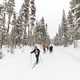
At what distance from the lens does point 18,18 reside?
58.2 m

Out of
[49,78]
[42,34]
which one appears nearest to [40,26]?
[42,34]

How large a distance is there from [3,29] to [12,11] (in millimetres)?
5693

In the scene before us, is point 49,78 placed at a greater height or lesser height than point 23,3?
lesser

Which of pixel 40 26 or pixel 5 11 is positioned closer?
pixel 5 11

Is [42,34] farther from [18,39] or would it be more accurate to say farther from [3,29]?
[3,29]

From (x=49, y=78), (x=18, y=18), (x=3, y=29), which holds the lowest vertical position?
(x=49, y=78)

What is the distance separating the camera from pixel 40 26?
8906 cm

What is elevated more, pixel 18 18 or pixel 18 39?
pixel 18 18

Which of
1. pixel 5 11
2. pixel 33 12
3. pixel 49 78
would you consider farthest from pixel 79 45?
pixel 49 78

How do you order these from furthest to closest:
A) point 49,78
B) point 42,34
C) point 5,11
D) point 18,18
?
point 42,34 < point 18,18 < point 5,11 < point 49,78

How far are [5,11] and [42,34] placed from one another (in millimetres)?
40567

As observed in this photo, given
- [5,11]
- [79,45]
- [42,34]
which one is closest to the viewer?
[79,45]

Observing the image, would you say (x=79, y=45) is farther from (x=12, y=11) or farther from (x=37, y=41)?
(x=37, y=41)

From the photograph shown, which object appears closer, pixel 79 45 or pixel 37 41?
pixel 79 45
